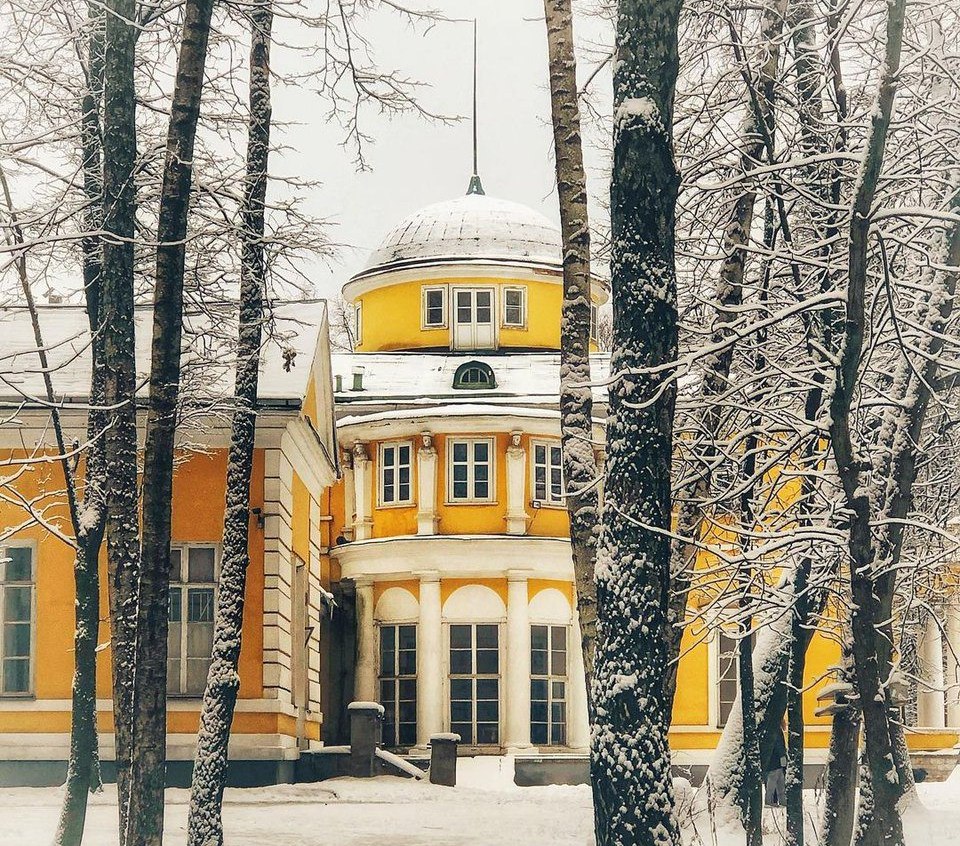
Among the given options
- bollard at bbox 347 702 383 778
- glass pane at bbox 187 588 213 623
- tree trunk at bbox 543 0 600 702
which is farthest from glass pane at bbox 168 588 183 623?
tree trunk at bbox 543 0 600 702

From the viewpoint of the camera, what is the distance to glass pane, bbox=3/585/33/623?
21969mm

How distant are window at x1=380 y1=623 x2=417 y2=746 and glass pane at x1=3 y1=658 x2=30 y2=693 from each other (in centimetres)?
1206

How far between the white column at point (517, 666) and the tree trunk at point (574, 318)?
21.5 m

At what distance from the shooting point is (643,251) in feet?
27.3

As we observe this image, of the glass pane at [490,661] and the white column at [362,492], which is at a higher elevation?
the white column at [362,492]

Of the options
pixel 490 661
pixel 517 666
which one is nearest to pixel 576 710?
pixel 517 666

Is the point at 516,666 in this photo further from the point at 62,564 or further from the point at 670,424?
the point at 670,424

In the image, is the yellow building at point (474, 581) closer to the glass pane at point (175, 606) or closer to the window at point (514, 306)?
the window at point (514, 306)

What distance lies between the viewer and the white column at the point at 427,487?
1292 inches

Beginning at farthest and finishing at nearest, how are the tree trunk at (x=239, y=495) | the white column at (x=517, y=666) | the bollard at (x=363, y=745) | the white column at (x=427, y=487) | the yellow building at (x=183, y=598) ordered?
the white column at (x=427, y=487) → the white column at (x=517, y=666) → the bollard at (x=363, y=745) → the yellow building at (x=183, y=598) → the tree trunk at (x=239, y=495)

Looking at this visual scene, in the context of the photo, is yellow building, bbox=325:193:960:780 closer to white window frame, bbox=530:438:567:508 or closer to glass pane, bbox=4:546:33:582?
white window frame, bbox=530:438:567:508

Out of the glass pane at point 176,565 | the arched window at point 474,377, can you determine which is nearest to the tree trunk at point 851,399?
the glass pane at point 176,565

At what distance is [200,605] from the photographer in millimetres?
21969

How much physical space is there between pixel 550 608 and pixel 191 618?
39.5 feet
